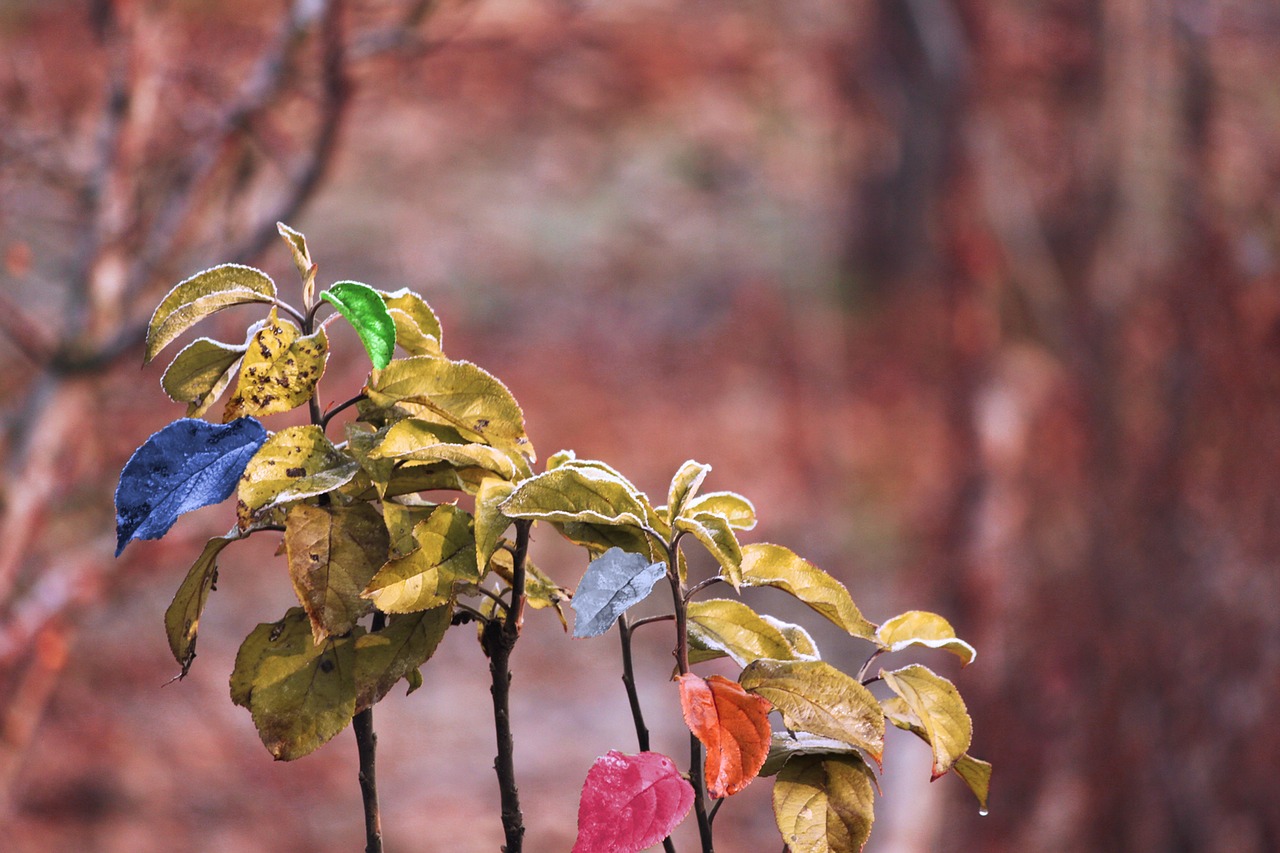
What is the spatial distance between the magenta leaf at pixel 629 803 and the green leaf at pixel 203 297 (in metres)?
0.26

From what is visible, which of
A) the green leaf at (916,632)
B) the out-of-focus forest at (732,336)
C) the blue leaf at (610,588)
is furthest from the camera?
the out-of-focus forest at (732,336)

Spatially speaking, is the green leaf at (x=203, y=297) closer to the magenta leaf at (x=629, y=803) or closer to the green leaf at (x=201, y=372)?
the green leaf at (x=201, y=372)

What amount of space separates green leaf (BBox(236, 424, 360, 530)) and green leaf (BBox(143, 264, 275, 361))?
0.07m

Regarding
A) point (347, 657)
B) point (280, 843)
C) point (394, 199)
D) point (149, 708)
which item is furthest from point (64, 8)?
point (347, 657)

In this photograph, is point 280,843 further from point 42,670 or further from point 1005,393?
point 1005,393

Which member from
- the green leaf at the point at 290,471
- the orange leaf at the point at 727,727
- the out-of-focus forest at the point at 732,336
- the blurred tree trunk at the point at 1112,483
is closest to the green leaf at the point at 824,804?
the orange leaf at the point at 727,727

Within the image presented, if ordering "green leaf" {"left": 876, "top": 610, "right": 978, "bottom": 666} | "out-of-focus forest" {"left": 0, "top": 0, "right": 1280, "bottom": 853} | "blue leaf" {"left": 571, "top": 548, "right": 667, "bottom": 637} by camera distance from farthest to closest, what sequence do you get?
"out-of-focus forest" {"left": 0, "top": 0, "right": 1280, "bottom": 853} → "green leaf" {"left": 876, "top": 610, "right": 978, "bottom": 666} → "blue leaf" {"left": 571, "top": 548, "right": 667, "bottom": 637}

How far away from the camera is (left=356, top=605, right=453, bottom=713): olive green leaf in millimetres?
499

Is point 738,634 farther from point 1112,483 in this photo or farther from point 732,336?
point 732,336

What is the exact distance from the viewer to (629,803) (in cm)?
46

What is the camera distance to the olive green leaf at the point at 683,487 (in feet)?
1.66

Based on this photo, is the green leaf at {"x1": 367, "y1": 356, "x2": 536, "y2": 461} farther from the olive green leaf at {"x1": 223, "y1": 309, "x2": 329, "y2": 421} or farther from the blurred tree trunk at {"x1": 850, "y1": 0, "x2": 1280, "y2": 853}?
the blurred tree trunk at {"x1": 850, "y1": 0, "x2": 1280, "y2": 853}

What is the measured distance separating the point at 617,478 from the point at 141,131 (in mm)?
1841

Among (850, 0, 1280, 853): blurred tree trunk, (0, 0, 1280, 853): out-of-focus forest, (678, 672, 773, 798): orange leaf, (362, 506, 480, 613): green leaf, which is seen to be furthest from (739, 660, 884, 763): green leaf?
(850, 0, 1280, 853): blurred tree trunk
